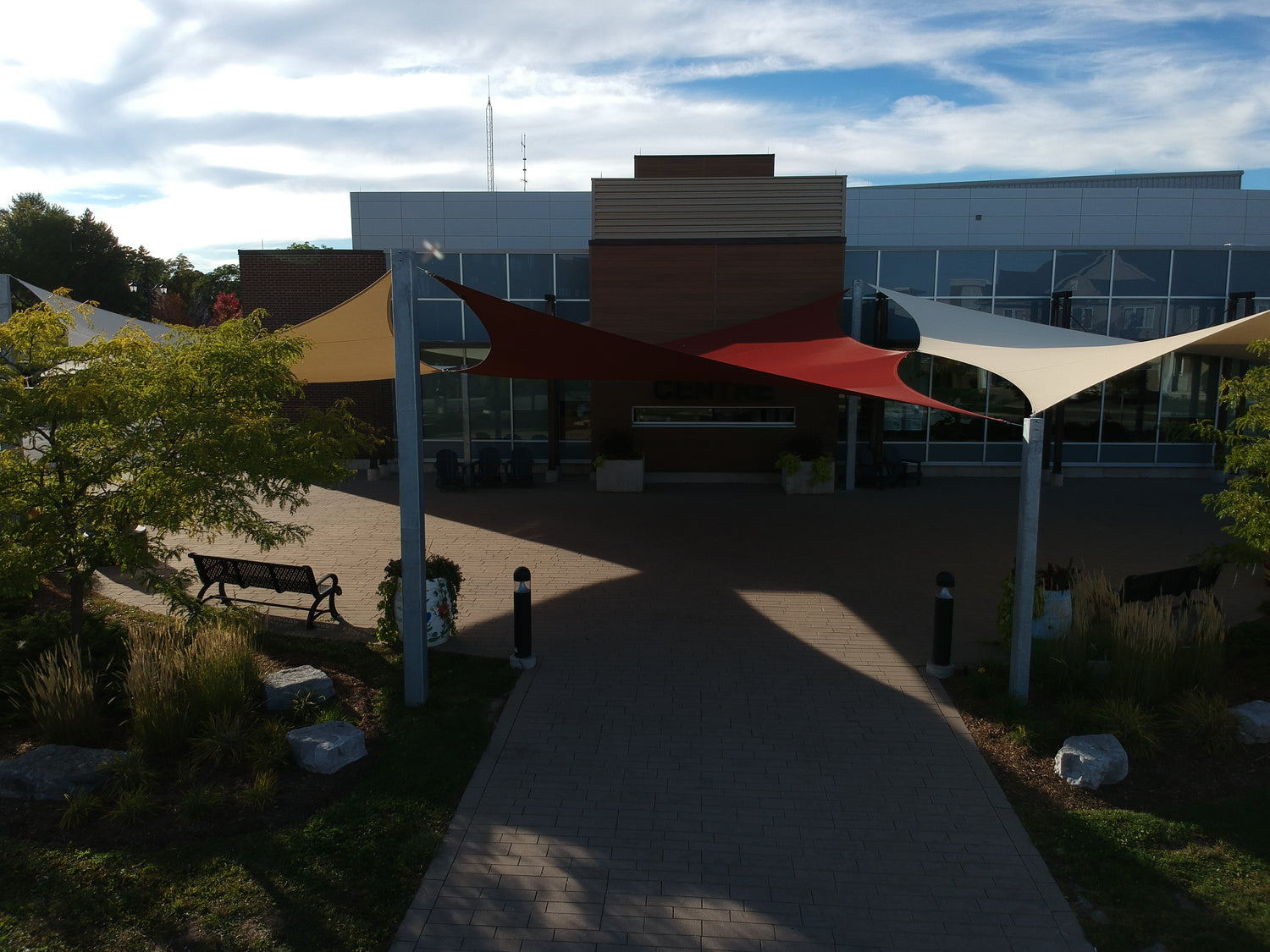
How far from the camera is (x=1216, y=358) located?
59.5 feet

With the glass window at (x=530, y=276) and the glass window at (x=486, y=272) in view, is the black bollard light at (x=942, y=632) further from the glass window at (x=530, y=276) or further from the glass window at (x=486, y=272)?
the glass window at (x=486, y=272)

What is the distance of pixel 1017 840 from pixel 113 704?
5958 millimetres

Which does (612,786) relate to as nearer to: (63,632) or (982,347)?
(63,632)

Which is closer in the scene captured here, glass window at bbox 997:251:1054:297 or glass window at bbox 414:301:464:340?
glass window at bbox 997:251:1054:297

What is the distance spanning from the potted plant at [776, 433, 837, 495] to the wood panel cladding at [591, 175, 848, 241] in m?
4.14

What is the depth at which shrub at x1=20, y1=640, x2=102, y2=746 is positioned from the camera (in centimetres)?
538

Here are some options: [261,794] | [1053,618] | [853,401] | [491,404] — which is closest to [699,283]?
[853,401]

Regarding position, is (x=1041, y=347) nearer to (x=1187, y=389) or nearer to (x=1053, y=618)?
(x=1053, y=618)

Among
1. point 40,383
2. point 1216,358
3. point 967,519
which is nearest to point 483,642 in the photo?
point 40,383

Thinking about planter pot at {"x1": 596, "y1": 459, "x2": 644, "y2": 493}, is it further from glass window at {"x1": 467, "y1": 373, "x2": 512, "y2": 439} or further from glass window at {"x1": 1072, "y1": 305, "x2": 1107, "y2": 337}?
glass window at {"x1": 1072, "y1": 305, "x2": 1107, "y2": 337}

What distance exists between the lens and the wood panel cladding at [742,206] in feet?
52.6

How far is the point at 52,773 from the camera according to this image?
483 centimetres

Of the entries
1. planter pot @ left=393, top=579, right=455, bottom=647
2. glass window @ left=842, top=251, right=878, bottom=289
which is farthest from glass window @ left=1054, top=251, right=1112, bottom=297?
planter pot @ left=393, top=579, right=455, bottom=647

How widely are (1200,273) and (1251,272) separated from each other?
3.38 feet
